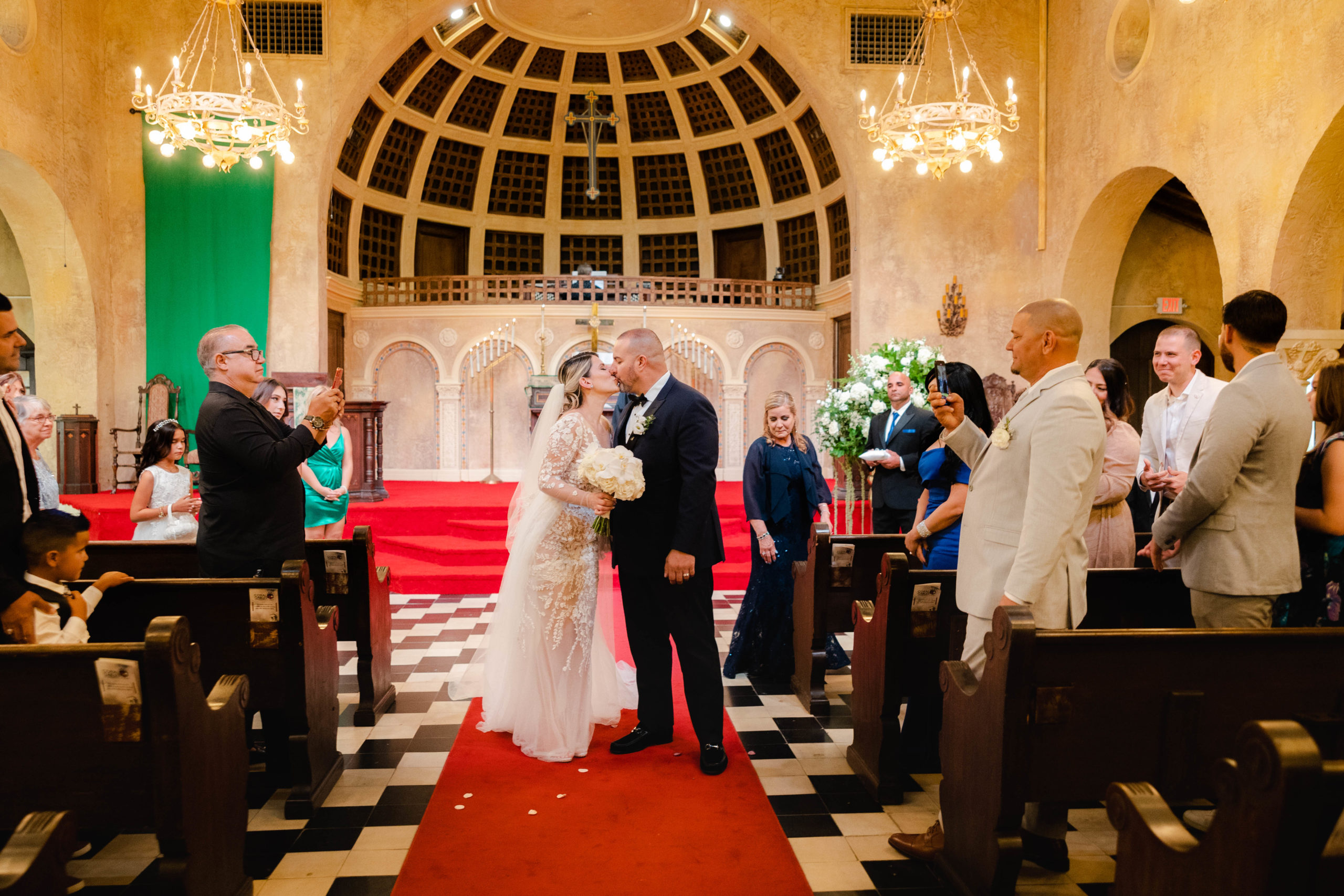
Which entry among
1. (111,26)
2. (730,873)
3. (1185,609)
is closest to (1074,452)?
(1185,609)

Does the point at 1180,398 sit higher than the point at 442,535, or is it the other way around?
the point at 1180,398

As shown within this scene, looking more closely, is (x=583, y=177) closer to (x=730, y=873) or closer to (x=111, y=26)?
(x=111, y=26)

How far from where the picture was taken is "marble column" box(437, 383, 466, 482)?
42.3 ft

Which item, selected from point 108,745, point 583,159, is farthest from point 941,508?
point 583,159

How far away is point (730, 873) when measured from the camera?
259 centimetres

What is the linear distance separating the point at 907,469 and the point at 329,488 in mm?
4096

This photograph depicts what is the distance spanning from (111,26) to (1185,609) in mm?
12913

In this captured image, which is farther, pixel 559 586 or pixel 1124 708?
pixel 559 586

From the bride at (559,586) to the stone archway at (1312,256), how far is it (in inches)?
248

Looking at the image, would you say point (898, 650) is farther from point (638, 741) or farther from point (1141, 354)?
point (1141, 354)

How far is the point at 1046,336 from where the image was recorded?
2.44m

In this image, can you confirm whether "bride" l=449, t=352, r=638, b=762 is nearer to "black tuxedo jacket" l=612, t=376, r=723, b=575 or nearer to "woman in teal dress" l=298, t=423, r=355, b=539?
"black tuxedo jacket" l=612, t=376, r=723, b=575

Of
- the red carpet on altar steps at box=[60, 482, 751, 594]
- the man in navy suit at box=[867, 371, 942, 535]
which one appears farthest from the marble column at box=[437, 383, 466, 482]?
the man in navy suit at box=[867, 371, 942, 535]

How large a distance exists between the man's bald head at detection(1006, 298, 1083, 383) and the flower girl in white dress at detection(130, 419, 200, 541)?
4251 mm
